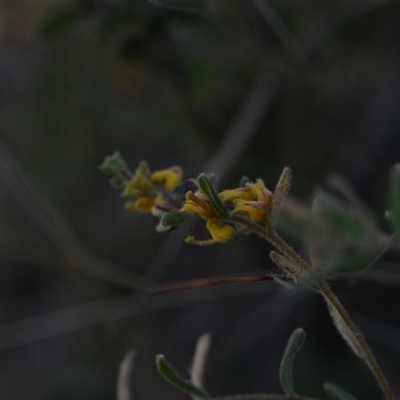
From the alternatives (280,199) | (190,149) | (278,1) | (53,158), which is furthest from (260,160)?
(280,199)

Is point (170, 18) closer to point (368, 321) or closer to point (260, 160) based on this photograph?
point (260, 160)

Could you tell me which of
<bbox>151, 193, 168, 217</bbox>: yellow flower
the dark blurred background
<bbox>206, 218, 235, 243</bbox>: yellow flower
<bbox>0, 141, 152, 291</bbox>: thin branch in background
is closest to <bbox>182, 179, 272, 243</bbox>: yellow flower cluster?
<bbox>206, 218, 235, 243</bbox>: yellow flower

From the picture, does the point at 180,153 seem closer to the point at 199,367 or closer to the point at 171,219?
the point at 199,367

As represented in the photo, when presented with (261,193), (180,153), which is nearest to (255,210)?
(261,193)

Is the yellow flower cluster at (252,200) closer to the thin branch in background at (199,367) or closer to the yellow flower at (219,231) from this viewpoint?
the yellow flower at (219,231)

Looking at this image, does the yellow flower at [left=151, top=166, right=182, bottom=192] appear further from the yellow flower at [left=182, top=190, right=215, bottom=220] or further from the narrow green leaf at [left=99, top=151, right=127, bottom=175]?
the yellow flower at [left=182, top=190, right=215, bottom=220]
